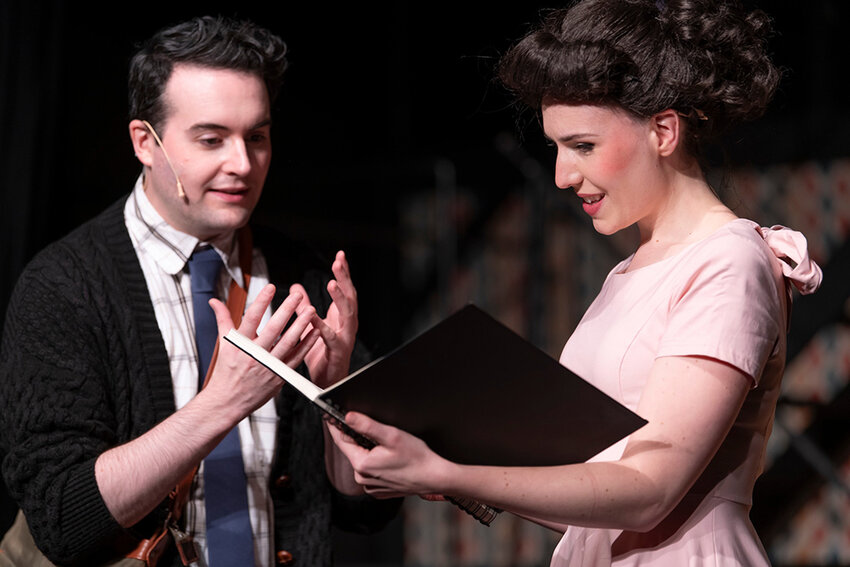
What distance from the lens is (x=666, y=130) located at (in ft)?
4.92

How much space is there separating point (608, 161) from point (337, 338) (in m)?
0.62

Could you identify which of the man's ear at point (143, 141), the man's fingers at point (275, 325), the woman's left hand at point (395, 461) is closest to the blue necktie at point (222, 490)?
the man's ear at point (143, 141)

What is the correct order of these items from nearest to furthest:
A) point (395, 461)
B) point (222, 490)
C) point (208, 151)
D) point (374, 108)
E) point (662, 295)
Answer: point (395, 461) < point (662, 295) < point (222, 490) < point (208, 151) < point (374, 108)

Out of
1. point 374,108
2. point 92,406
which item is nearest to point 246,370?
point 92,406

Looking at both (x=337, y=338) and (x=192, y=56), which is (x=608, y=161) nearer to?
(x=337, y=338)

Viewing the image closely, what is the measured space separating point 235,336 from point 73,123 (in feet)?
8.27

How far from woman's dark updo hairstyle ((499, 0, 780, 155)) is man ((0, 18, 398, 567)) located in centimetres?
54

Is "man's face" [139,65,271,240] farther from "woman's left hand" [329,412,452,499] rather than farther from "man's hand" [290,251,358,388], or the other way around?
"woman's left hand" [329,412,452,499]

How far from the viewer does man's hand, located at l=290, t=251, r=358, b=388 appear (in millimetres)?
1841

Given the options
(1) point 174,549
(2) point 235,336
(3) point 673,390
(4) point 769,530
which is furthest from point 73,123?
(4) point 769,530

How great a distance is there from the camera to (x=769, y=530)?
4535mm

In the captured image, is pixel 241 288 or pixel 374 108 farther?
pixel 374 108

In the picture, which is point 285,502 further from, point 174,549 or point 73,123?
point 73,123

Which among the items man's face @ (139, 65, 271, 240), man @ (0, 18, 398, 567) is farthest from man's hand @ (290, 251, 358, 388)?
man's face @ (139, 65, 271, 240)
